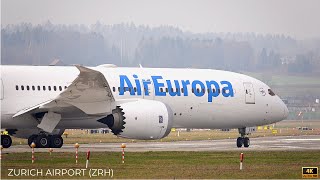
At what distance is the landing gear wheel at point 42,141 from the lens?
39.5 metres

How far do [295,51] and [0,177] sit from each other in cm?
6590

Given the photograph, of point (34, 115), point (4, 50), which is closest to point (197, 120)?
point (34, 115)

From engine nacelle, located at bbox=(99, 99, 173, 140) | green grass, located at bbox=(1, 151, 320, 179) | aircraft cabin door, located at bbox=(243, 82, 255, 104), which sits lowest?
green grass, located at bbox=(1, 151, 320, 179)

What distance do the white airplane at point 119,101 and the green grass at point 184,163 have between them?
8.00 feet

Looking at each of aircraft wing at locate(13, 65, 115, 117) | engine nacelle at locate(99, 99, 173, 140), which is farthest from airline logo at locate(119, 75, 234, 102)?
engine nacelle at locate(99, 99, 173, 140)

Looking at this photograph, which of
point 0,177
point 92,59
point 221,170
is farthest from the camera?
point 92,59

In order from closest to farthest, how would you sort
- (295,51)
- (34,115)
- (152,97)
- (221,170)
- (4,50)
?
(221,170)
(34,115)
(152,97)
(4,50)
(295,51)

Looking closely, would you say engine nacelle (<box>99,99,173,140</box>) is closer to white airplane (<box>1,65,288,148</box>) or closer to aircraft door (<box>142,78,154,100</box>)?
white airplane (<box>1,65,288,148</box>)

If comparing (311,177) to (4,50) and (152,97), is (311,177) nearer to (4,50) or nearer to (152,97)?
(152,97)

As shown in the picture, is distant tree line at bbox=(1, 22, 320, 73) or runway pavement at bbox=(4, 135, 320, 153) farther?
distant tree line at bbox=(1, 22, 320, 73)

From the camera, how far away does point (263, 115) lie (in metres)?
45.7

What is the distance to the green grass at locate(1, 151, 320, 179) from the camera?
2811cm

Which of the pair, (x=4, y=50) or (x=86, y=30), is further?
(x=86, y=30)

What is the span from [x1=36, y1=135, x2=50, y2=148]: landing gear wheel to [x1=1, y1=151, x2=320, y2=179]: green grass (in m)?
4.35
